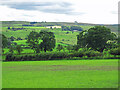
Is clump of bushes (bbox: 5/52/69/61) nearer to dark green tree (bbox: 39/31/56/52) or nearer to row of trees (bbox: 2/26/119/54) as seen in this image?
row of trees (bbox: 2/26/119/54)

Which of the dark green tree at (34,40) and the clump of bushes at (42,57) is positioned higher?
the dark green tree at (34,40)

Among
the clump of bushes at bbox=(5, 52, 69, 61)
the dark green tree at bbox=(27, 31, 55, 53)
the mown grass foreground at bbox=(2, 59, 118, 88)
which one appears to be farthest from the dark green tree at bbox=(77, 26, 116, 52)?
the mown grass foreground at bbox=(2, 59, 118, 88)

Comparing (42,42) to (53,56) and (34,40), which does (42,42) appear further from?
(53,56)

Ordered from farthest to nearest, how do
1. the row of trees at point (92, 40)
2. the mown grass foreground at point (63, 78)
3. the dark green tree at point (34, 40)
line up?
the dark green tree at point (34, 40), the row of trees at point (92, 40), the mown grass foreground at point (63, 78)

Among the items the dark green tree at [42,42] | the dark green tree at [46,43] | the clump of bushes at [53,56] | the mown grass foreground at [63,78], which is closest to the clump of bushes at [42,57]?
the clump of bushes at [53,56]

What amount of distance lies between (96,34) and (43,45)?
79.7 ft

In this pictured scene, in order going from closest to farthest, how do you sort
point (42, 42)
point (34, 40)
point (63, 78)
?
point (63, 78) → point (42, 42) → point (34, 40)

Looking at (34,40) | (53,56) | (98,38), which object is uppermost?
(98,38)

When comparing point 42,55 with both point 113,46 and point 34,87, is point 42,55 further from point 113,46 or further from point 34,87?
point 34,87

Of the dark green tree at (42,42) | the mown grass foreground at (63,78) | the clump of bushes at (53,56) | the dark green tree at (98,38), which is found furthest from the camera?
the dark green tree at (42,42)

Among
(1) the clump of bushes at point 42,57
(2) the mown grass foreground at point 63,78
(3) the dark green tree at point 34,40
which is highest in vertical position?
(3) the dark green tree at point 34,40

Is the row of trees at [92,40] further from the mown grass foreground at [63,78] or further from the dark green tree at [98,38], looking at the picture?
the mown grass foreground at [63,78]

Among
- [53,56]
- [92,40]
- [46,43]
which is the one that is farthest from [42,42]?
[53,56]

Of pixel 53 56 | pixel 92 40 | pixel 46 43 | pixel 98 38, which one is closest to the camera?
pixel 53 56
